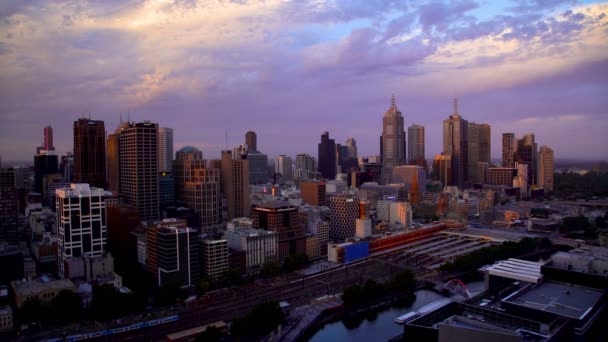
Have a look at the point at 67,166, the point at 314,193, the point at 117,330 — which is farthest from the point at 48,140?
the point at 117,330

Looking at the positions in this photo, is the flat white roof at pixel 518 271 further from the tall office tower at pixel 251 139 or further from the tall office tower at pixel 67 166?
the tall office tower at pixel 251 139

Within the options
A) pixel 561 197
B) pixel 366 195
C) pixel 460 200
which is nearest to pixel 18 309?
pixel 366 195

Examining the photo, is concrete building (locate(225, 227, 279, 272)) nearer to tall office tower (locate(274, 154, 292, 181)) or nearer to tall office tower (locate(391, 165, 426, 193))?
tall office tower (locate(391, 165, 426, 193))

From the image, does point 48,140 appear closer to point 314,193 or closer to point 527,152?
point 314,193

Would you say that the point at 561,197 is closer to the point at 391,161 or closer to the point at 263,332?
the point at 391,161

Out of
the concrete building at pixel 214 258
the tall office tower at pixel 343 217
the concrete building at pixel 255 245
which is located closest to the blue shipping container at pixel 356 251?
the concrete building at pixel 255 245

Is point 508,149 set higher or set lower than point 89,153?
higher

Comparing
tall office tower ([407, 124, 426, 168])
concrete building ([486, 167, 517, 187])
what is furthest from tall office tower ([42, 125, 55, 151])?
tall office tower ([407, 124, 426, 168])
